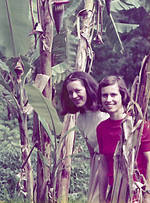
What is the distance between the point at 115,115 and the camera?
1411mm

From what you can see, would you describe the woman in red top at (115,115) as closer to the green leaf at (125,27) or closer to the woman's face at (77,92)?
the woman's face at (77,92)

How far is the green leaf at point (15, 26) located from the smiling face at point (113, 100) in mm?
360

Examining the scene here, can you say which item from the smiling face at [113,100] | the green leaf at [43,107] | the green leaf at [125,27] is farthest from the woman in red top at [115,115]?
the green leaf at [125,27]

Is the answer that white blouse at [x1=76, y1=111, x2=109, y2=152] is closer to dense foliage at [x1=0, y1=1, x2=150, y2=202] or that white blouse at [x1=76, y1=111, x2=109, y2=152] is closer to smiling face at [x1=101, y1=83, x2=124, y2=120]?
smiling face at [x1=101, y1=83, x2=124, y2=120]

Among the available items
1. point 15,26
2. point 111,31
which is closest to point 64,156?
point 15,26

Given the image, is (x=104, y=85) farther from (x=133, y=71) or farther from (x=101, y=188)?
(x=133, y=71)

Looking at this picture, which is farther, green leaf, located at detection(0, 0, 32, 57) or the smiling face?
green leaf, located at detection(0, 0, 32, 57)

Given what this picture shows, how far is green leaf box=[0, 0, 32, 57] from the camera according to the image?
1535 millimetres

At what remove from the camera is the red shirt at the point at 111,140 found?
4.49ft

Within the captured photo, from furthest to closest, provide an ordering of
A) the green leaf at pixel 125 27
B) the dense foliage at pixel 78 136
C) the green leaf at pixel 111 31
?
the dense foliage at pixel 78 136
the green leaf at pixel 125 27
the green leaf at pixel 111 31

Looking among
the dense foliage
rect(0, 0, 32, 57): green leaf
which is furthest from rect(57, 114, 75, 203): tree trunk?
the dense foliage

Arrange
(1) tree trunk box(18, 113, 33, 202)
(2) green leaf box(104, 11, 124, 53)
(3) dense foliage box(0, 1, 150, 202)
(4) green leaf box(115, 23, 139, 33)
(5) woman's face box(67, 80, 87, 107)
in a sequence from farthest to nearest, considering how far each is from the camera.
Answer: (3) dense foliage box(0, 1, 150, 202) → (4) green leaf box(115, 23, 139, 33) → (2) green leaf box(104, 11, 124, 53) → (1) tree trunk box(18, 113, 33, 202) → (5) woman's face box(67, 80, 87, 107)

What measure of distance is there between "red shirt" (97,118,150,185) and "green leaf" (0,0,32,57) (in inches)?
15.9

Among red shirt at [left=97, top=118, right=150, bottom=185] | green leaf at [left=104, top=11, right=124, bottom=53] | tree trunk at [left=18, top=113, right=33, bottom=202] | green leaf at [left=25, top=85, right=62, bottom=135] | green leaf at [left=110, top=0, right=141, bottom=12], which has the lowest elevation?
tree trunk at [left=18, top=113, right=33, bottom=202]
